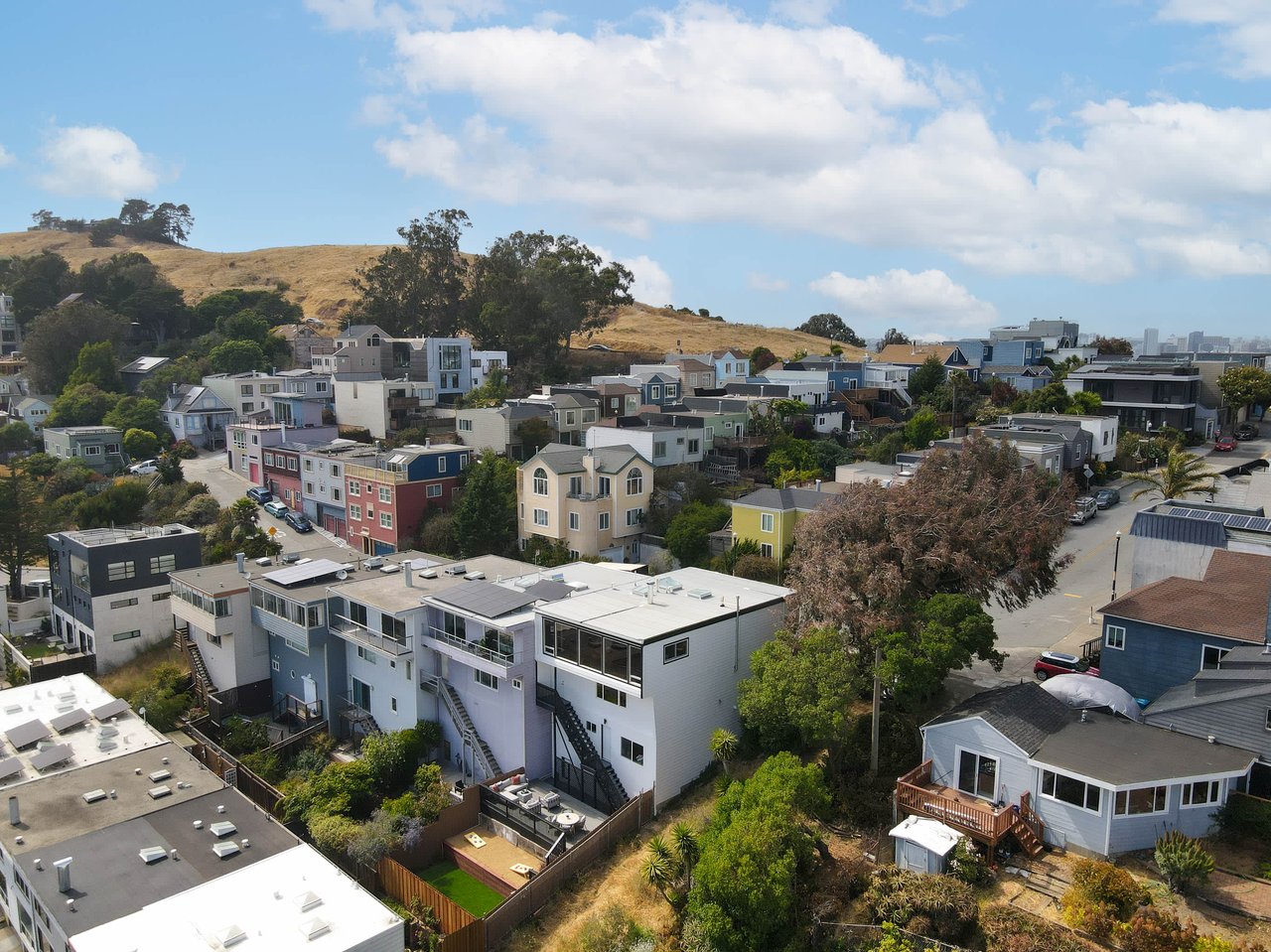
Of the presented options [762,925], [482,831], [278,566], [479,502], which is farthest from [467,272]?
[762,925]

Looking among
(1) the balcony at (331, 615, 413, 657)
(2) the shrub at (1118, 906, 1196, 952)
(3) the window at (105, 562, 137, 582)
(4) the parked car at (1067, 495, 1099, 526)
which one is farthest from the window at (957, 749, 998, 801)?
(3) the window at (105, 562, 137, 582)

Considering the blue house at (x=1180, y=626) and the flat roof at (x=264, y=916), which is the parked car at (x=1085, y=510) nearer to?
the blue house at (x=1180, y=626)

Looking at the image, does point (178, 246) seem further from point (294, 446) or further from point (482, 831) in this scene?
point (482, 831)

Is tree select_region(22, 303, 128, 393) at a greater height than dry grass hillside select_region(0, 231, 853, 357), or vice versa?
dry grass hillside select_region(0, 231, 853, 357)

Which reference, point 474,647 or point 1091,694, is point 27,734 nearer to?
point 474,647

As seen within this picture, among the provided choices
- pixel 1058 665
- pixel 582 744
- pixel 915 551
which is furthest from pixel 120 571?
pixel 1058 665

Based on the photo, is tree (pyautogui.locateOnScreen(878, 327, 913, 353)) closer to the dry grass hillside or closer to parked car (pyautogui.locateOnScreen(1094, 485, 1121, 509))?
the dry grass hillside

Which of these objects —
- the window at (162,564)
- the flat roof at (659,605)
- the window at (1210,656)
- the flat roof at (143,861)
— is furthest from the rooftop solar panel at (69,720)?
the window at (1210,656)
